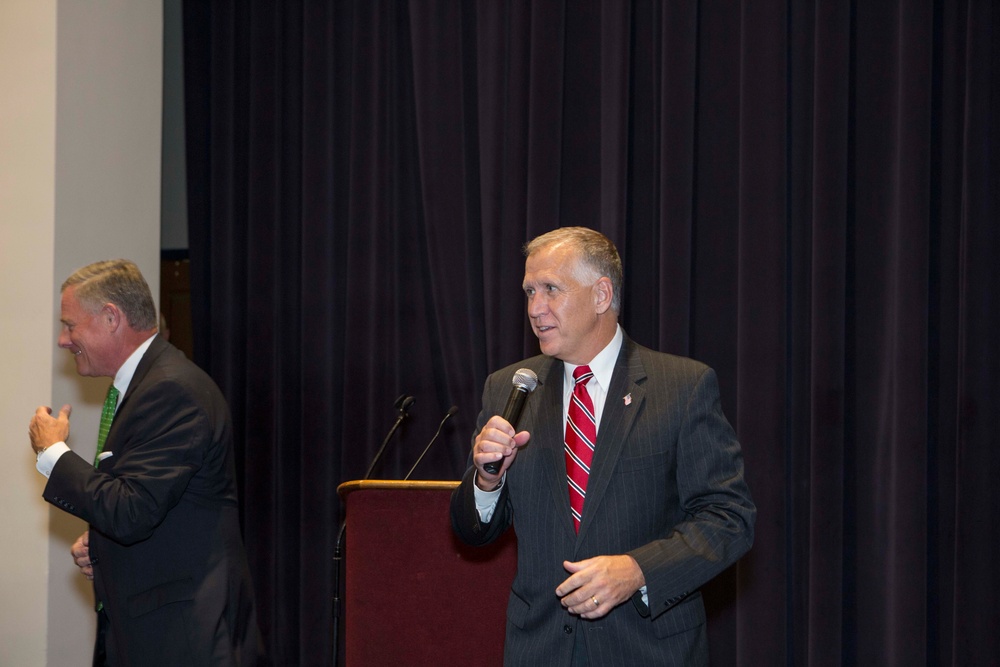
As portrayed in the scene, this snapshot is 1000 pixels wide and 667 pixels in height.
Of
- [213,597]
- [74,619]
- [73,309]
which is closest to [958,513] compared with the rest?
[213,597]

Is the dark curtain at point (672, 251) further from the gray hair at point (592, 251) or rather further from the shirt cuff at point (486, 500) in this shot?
the shirt cuff at point (486, 500)

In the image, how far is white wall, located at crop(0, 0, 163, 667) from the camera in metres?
4.30

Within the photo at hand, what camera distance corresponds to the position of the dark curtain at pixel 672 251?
12.1ft

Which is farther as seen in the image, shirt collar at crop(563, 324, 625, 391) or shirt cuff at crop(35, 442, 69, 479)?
shirt cuff at crop(35, 442, 69, 479)

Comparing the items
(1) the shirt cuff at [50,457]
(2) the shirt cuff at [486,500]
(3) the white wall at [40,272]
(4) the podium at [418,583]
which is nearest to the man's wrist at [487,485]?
(2) the shirt cuff at [486,500]

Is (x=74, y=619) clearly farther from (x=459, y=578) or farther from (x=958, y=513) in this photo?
(x=958, y=513)

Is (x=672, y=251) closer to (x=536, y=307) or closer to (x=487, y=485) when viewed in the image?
(x=536, y=307)

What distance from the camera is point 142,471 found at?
258cm

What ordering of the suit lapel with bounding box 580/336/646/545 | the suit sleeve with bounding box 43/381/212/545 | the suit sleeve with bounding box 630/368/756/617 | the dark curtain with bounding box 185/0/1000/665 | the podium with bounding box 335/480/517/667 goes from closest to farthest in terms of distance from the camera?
1. the suit sleeve with bounding box 630/368/756/617
2. the suit lapel with bounding box 580/336/646/545
3. the suit sleeve with bounding box 43/381/212/545
4. the podium with bounding box 335/480/517/667
5. the dark curtain with bounding box 185/0/1000/665

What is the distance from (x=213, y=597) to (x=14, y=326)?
237cm

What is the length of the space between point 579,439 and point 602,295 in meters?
0.37

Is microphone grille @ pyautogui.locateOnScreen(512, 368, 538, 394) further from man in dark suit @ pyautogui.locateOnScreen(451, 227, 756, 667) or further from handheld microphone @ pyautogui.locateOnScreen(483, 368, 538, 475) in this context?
man in dark suit @ pyautogui.locateOnScreen(451, 227, 756, 667)

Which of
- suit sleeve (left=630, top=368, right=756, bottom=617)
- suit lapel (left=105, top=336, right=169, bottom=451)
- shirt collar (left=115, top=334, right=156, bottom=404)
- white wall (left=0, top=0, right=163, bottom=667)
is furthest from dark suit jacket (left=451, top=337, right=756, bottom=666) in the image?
white wall (left=0, top=0, right=163, bottom=667)

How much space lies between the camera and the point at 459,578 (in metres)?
3.17
